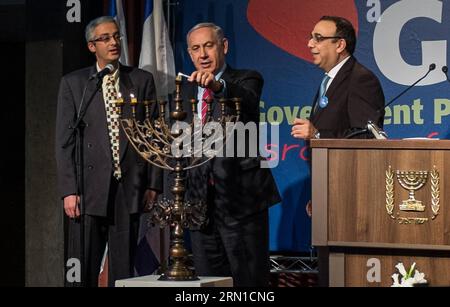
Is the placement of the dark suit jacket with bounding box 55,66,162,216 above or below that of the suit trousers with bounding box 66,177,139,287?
above

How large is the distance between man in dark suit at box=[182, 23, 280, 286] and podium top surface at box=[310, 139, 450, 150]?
1138 millimetres

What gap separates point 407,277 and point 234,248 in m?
1.51

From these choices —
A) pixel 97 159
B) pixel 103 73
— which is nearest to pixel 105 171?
pixel 97 159

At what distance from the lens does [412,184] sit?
476 cm

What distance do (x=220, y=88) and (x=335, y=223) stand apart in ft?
3.61

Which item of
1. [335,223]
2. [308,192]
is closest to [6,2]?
[308,192]

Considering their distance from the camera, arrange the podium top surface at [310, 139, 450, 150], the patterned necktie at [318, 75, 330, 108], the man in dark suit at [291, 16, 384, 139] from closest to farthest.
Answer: the podium top surface at [310, 139, 450, 150] < the man in dark suit at [291, 16, 384, 139] < the patterned necktie at [318, 75, 330, 108]

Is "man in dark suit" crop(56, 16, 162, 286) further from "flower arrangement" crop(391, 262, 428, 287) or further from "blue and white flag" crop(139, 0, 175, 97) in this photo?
"flower arrangement" crop(391, 262, 428, 287)

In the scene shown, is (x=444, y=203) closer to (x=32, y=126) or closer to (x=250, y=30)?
(x=250, y=30)

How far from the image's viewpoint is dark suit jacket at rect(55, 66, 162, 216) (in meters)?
6.27

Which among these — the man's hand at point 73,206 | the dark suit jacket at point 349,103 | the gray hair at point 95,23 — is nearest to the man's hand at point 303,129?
the dark suit jacket at point 349,103

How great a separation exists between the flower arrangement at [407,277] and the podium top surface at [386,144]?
58cm

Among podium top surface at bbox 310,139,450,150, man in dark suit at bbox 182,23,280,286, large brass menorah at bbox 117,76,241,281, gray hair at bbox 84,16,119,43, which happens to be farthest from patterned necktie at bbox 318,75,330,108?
gray hair at bbox 84,16,119,43

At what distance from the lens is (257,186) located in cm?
607
